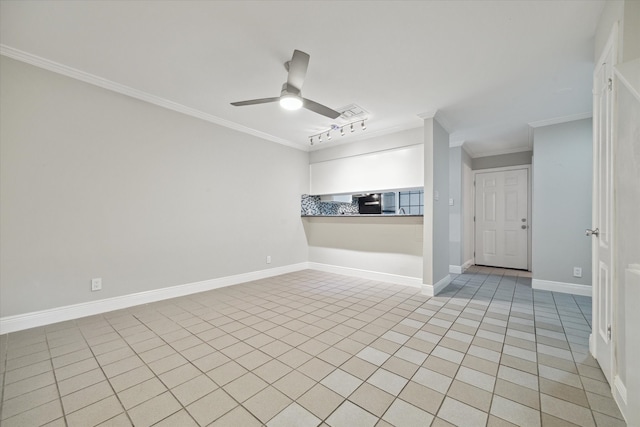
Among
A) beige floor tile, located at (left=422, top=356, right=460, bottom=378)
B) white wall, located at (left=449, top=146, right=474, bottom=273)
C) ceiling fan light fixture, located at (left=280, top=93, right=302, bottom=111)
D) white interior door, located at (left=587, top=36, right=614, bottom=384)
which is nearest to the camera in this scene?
white interior door, located at (left=587, top=36, right=614, bottom=384)

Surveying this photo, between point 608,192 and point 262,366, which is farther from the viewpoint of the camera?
point 262,366

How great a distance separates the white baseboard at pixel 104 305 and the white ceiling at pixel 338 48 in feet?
8.04

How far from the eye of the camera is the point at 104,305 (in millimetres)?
2848

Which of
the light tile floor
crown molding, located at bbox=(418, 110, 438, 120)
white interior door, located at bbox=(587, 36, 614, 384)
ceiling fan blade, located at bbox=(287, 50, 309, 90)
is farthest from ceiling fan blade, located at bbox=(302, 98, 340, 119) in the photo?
the light tile floor

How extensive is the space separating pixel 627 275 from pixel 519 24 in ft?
6.17

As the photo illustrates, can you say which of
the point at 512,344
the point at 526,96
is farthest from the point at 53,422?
the point at 526,96

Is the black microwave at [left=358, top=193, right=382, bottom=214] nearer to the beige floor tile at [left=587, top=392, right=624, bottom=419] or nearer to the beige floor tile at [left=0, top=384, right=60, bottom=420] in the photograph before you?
the beige floor tile at [left=587, top=392, right=624, bottom=419]

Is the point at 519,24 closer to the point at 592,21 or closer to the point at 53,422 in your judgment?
the point at 592,21

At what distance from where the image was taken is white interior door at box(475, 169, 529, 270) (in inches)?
208

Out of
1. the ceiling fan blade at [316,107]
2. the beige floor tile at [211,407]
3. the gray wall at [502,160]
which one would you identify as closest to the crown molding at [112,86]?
the ceiling fan blade at [316,107]

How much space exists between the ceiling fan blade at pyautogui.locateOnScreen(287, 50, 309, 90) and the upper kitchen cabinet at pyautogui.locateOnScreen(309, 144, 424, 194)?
7.98 ft

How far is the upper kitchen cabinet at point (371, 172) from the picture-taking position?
13.4 feet

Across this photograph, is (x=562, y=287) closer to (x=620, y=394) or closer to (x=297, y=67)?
(x=620, y=394)

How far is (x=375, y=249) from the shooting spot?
14.9 ft
